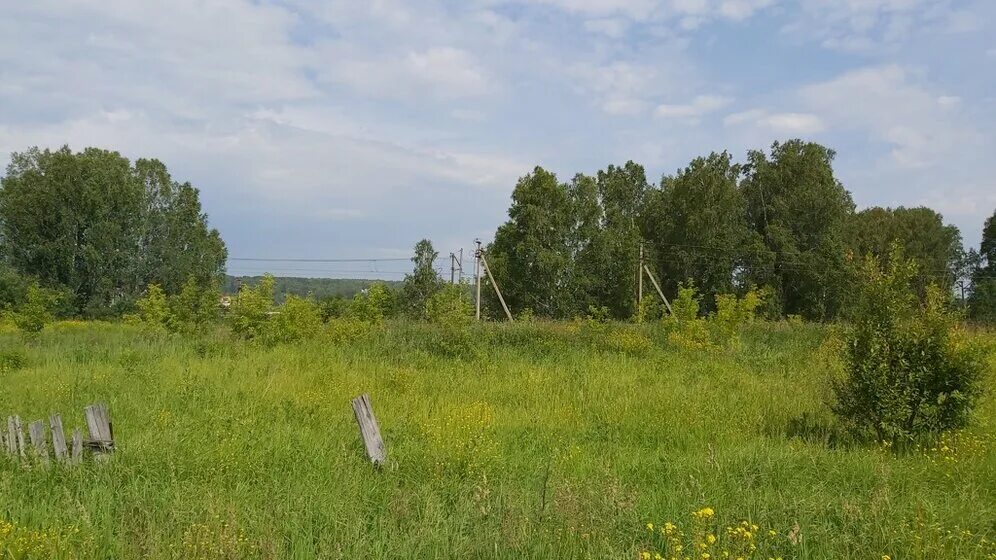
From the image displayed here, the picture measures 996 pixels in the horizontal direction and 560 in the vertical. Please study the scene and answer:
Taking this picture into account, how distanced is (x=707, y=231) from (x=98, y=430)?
119 feet

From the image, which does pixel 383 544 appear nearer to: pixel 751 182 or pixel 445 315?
pixel 445 315

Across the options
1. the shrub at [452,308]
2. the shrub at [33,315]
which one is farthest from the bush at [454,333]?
the shrub at [33,315]

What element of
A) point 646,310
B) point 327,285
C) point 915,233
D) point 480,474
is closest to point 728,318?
point 646,310

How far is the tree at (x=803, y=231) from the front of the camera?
120 feet

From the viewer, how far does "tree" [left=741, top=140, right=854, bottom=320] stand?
3650cm

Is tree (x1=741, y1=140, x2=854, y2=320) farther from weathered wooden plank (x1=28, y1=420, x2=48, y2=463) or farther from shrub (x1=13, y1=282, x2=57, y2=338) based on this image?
weathered wooden plank (x1=28, y1=420, x2=48, y2=463)

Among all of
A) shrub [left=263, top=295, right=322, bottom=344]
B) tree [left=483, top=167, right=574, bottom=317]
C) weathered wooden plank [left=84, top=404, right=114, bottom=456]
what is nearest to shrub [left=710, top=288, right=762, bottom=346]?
shrub [left=263, top=295, right=322, bottom=344]

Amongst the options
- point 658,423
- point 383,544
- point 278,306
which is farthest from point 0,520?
point 278,306

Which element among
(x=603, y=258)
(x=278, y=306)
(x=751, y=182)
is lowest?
(x=278, y=306)

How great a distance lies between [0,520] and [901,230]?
180ft

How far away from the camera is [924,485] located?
5.93 meters

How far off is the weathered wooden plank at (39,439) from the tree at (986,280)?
158 feet

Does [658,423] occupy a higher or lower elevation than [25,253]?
lower

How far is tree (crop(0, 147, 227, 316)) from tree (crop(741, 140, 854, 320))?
144 ft
